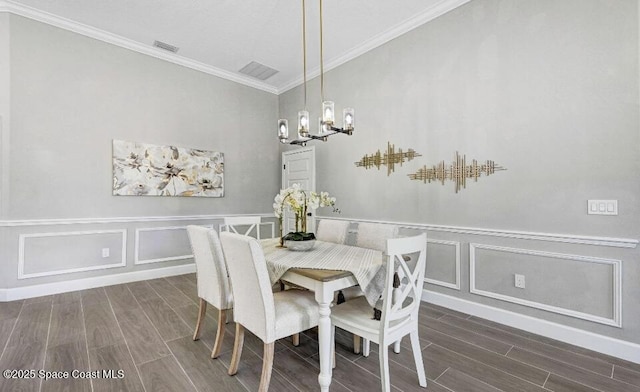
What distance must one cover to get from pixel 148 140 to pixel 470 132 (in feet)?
13.7

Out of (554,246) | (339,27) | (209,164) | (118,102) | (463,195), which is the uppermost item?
(339,27)

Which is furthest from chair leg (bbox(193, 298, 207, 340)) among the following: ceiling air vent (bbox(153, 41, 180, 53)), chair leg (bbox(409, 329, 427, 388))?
ceiling air vent (bbox(153, 41, 180, 53))

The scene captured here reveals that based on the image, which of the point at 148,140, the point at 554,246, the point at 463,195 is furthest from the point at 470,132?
the point at 148,140

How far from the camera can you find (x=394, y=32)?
359 cm

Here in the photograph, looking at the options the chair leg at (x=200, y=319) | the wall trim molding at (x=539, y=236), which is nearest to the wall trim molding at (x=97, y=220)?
the chair leg at (x=200, y=319)

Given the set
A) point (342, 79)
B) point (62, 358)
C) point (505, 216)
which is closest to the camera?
point (62, 358)

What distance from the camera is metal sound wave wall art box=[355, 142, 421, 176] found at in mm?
3488

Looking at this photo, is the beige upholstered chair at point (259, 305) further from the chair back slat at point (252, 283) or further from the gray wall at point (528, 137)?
the gray wall at point (528, 137)

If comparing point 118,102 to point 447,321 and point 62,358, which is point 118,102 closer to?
point 62,358

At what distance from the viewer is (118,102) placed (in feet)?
12.8

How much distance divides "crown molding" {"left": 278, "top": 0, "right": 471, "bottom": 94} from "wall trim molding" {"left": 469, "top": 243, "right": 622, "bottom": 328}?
2528 mm

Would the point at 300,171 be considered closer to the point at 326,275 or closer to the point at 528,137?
the point at 528,137

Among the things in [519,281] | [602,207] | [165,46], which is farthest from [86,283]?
[602,207]

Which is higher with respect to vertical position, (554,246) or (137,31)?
(137,31)
